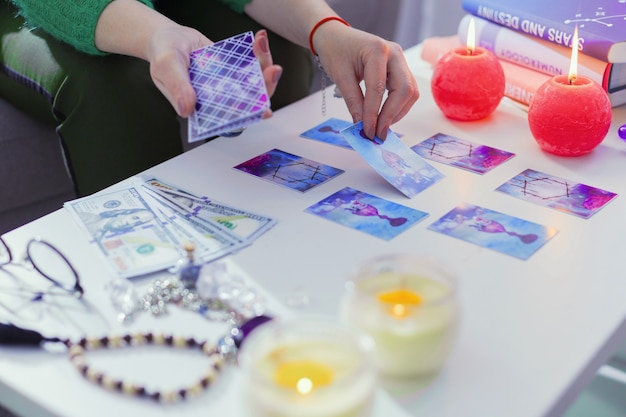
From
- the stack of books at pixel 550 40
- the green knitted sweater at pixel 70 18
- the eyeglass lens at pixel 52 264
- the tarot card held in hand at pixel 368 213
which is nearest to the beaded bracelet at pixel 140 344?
the eyeglass lens at pixel 52 264

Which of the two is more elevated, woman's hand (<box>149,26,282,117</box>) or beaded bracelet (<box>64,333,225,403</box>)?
woman's hand (<box>149,26,282,117</box>)

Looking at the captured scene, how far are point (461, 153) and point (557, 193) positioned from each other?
0.52ft

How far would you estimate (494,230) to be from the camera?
852mm

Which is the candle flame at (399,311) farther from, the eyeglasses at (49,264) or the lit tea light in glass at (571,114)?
the lit tea light in glass at (571,114)

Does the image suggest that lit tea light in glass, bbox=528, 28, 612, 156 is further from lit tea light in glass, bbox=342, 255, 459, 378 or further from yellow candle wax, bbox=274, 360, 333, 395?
yellow candle wax, bbox=274, 360, 333, 395

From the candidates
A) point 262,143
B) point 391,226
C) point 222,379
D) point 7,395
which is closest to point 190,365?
point 222,379

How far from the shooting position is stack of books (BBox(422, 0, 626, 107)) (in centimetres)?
115

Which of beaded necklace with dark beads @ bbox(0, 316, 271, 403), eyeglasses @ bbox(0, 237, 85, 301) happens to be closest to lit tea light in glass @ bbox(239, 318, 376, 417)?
beaded necklace with dark beads @ bbox(0, 316, 271, 403)

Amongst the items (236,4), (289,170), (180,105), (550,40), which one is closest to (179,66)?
(180,105)

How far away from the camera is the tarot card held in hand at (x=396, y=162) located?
0.95 meters

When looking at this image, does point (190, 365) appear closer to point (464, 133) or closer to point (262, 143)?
point (262, 143)

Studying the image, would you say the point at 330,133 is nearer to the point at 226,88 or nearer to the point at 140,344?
the point at 226,88

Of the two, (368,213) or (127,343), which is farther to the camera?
(368,213)

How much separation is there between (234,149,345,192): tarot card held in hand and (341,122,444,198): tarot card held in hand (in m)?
0.05
